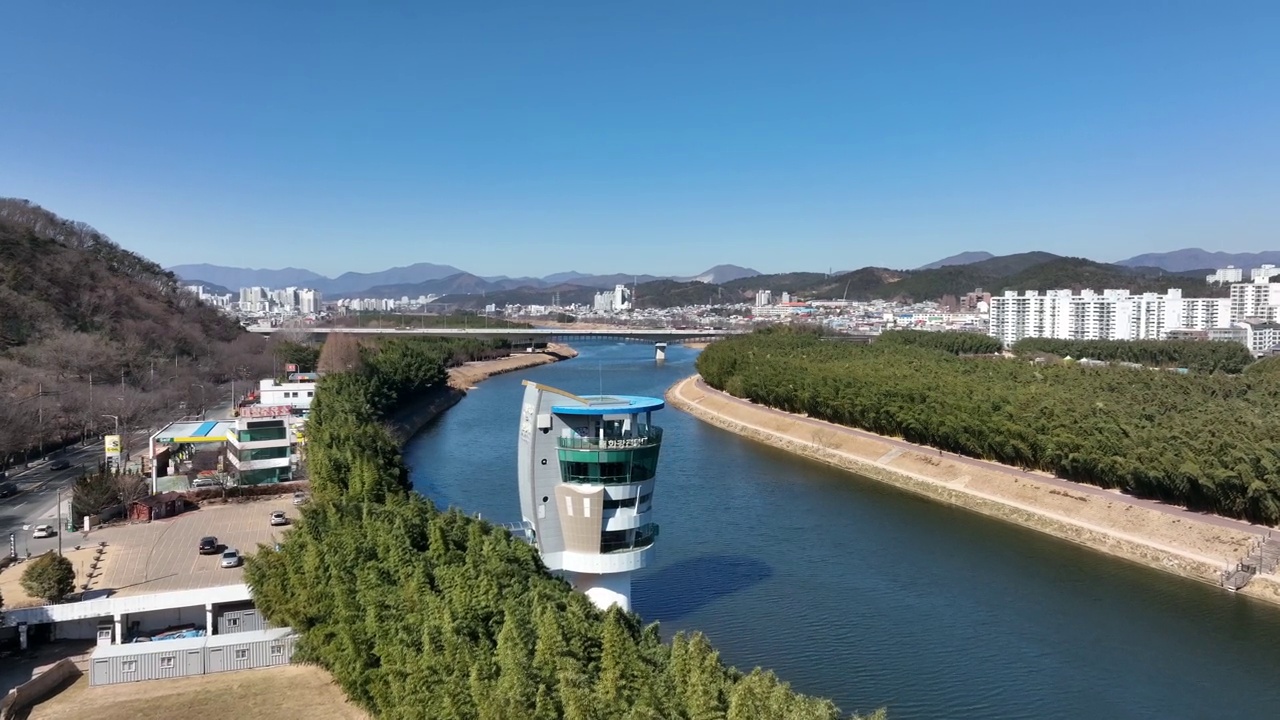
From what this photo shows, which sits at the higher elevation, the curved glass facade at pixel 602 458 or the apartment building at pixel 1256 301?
the apartment building at pixel 1256 301

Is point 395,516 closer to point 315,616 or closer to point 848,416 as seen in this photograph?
point 315,616

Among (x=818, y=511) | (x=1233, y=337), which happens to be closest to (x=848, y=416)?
(x=818, y=511)

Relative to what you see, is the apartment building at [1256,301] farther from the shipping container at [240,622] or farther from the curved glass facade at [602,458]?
the shipping container at [240,622]

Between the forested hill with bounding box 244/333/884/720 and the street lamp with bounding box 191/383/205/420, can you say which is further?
the street lamp with bounding box 191/383/205/420

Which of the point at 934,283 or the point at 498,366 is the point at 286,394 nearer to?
the point at 498,366

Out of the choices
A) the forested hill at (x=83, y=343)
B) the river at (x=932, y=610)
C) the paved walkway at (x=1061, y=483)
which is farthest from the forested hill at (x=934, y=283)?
the forested hill at (x=83, y=343)

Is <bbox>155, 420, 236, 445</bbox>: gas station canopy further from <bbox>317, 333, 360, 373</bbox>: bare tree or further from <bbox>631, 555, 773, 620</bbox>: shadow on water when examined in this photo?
<bbox>317, 333, 360, 373</bbox>: bare tree

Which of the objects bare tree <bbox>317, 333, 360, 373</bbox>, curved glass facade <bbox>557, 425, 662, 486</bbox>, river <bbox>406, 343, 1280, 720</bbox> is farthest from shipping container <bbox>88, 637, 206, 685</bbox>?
bare tree <bbox>317, 333, 360, 373</bbox>
